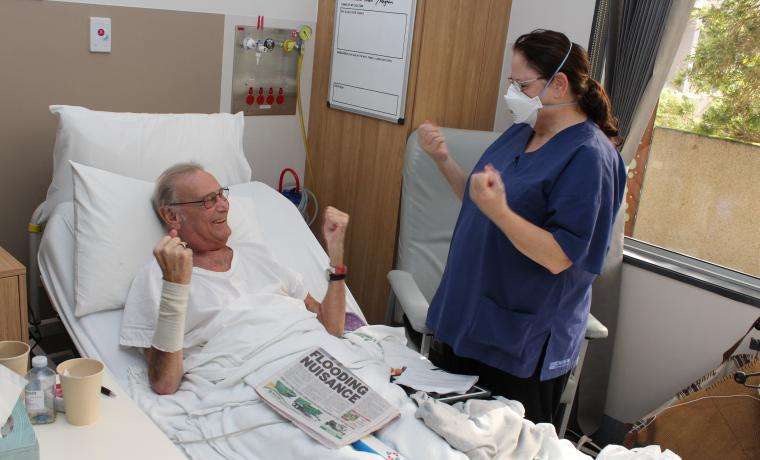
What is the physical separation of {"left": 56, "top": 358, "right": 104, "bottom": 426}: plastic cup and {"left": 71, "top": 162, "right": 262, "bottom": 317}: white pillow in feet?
2.09

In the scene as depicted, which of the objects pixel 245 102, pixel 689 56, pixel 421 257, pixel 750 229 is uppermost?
pixel 689 56

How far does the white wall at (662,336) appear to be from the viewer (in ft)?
8.36

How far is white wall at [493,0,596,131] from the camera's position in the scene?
2842mm

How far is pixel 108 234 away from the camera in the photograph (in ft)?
6.80

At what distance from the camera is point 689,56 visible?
2689 mm

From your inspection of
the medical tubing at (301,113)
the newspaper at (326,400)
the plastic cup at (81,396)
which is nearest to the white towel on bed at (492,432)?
the newspaper at (326,400)

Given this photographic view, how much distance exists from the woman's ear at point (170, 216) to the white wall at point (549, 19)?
4.53 ft

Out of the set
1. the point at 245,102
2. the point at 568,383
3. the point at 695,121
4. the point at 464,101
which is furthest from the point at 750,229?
the point at 245,102

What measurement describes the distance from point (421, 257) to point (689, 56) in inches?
48.9

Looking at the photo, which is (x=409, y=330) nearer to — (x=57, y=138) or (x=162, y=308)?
(x=162, y=308)

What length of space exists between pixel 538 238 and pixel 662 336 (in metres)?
1.24

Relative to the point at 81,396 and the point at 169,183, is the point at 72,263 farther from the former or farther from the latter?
the point at 81,396

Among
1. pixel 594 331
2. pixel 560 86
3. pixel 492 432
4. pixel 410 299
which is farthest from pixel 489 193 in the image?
pixel 594 331

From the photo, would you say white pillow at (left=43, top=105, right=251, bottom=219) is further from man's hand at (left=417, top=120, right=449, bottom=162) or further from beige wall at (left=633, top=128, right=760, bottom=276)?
beige wall at (left=633, top=128, right=760, bottom=276)
